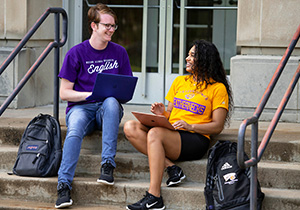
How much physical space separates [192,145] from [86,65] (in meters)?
1.14

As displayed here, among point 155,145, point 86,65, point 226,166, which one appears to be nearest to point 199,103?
point 155,145

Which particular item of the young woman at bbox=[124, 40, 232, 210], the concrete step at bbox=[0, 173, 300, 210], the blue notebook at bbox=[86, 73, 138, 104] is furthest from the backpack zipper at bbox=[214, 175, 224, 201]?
the blue notebook at bbox=[86, 73, 138, 104]

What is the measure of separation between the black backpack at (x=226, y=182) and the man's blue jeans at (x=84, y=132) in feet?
2.72

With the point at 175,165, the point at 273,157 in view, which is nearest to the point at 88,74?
the point at 175,165

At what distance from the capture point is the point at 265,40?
6.27 m

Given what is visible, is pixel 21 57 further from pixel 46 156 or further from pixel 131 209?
pixel 131 209

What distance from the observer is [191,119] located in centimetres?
502

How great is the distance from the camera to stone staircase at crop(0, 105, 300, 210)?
4.86m

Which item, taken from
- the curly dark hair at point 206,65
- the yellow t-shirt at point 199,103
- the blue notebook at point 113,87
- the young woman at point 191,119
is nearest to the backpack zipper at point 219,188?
the young woman at point 191,119

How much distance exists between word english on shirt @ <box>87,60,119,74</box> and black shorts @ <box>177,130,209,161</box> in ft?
2.83

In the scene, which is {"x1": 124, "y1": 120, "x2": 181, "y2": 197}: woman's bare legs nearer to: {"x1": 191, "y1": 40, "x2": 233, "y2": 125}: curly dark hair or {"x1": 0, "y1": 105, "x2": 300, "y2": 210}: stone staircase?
{"x1": 0, "y1": 105, "x2": 300, "y2": 210}: stone staircase

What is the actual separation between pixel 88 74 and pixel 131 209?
124 cm

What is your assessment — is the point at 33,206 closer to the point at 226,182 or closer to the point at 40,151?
the point at 40,151

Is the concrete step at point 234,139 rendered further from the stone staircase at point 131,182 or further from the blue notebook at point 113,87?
the blue notebook at point 113,87
